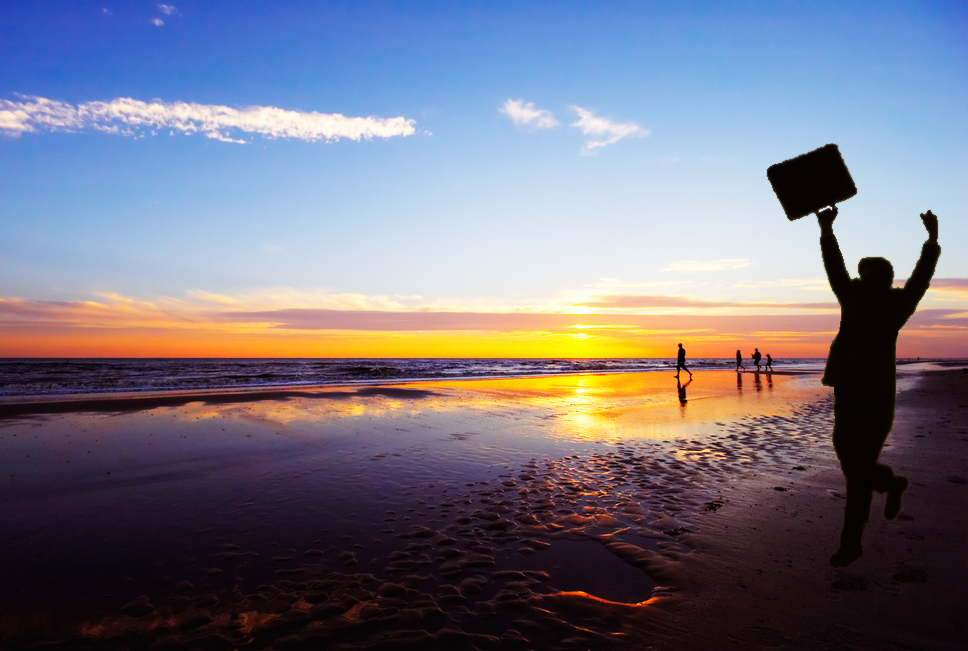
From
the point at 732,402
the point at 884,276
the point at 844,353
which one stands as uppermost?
the point at 884,276

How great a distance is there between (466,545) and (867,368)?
4.54m

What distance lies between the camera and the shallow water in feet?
16.1

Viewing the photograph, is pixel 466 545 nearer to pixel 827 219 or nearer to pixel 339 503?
pixel 339 503

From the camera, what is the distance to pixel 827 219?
3.86 m

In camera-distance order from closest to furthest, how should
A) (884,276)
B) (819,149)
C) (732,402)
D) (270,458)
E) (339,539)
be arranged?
(884,276) → (819,149) → (339,539) → (270,458) → (732,402)

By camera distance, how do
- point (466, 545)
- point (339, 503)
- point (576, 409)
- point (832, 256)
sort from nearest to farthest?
1. point (832, 256)
2. point (466, 545)
3. point (339, 503)
4. point (576, 409)

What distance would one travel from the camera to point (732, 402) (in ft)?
69.8

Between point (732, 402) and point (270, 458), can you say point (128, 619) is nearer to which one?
point (270, 458)

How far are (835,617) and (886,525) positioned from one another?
2916 millimetres

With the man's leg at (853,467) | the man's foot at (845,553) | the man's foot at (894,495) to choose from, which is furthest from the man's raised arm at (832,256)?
the man's foot at (845,553)

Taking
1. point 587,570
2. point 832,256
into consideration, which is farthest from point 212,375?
point 832,256

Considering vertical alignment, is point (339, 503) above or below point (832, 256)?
below

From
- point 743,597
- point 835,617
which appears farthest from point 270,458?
point 835,617

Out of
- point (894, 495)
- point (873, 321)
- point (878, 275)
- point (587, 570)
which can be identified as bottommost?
point (587, 570)
